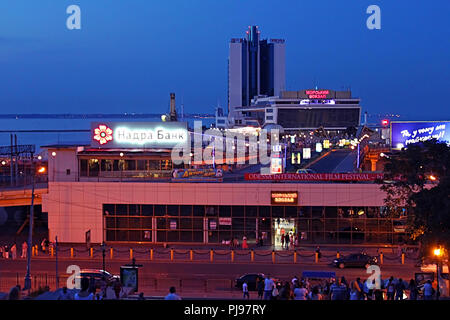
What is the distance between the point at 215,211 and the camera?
29.6m

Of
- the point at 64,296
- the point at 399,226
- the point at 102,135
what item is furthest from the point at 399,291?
the point at 102,135

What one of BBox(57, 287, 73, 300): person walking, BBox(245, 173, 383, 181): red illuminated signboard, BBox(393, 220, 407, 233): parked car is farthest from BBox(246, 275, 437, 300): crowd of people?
BBox(245, 173, 383, 181): red illuminated signboard

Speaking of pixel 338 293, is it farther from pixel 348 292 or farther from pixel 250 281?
pixel 250 281

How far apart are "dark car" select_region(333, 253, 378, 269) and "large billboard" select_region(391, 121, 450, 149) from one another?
67.4 feet

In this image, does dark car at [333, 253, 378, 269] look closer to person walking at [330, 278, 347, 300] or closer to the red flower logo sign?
person walking at [330, 278, 347, 300]

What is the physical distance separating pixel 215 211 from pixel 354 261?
7.79 meters

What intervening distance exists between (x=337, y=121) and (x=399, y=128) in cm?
11843

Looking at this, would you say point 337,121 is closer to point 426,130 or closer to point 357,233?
point 426,130

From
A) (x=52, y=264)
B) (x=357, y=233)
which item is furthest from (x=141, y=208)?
(x=357, y=233)

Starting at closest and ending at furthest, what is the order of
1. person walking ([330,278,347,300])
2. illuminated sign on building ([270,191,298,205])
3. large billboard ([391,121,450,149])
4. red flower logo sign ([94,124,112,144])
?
person walking ([330,278,347,300])
illuminated sign on building ([270,191,298,205])
red flower logo sign ([94,124,112,144])
large billboard ([391,121,450,149])

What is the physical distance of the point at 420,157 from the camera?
64.0ft

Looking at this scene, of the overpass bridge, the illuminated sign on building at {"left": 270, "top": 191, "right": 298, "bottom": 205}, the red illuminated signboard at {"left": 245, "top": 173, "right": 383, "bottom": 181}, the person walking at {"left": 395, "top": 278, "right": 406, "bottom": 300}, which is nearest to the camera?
the person walking at {"left": 395, "top": 278, "right": 406, "bottom": 300}

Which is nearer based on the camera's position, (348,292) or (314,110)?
(348,292)

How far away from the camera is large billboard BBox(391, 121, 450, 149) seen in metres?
43.2
